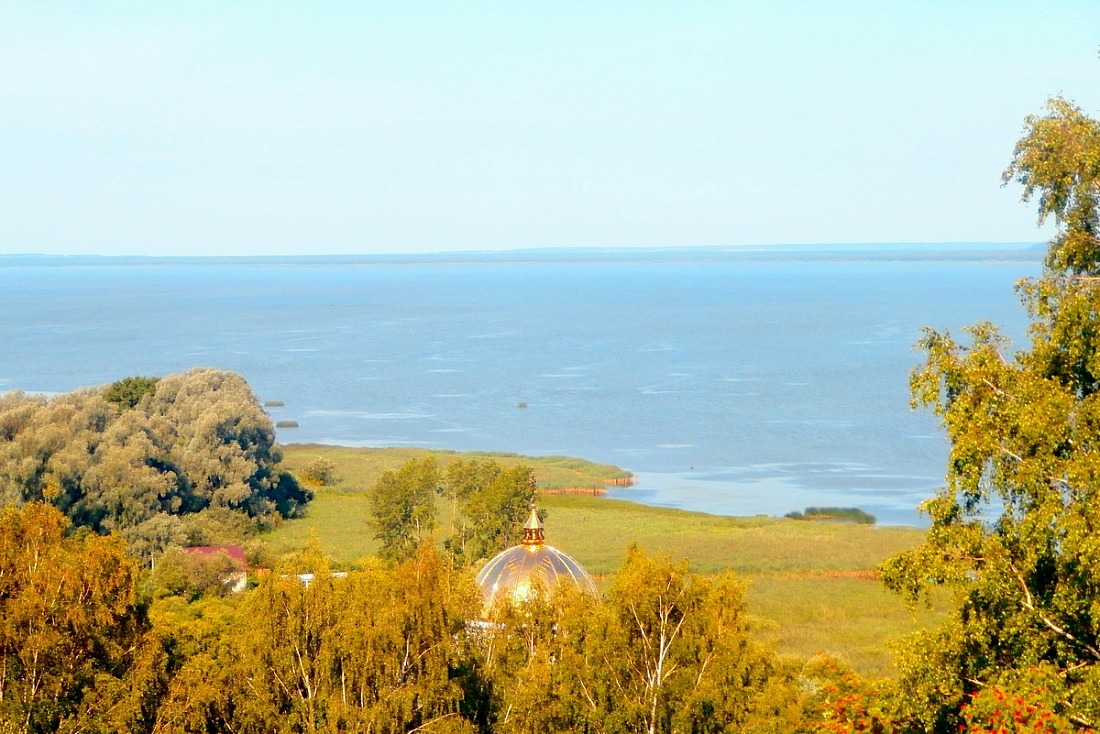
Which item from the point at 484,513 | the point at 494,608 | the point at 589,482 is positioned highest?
the point at 494,608

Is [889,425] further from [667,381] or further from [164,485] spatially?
[164,485]

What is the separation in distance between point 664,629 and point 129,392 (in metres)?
59.8

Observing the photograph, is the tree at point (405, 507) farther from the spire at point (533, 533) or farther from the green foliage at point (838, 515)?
the green foliage at point (838, 515)

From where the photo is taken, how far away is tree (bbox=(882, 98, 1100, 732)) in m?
14.4

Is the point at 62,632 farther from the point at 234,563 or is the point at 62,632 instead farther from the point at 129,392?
the point at 129,392

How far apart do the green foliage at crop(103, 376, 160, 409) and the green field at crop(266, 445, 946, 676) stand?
1239 centimetres

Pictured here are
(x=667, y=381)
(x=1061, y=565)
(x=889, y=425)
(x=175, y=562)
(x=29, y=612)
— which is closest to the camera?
(x=1061, y=565)

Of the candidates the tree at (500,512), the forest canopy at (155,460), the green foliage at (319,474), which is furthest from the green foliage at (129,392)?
the tree at (500,512)

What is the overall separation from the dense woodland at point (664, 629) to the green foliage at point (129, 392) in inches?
1722

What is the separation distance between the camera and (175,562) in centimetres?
4378

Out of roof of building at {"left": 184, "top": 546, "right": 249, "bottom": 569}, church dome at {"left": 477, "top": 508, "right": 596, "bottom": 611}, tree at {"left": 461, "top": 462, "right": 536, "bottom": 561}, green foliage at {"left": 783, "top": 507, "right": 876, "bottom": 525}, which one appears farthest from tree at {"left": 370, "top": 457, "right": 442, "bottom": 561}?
green foliage at {"left": 783, "top": 507, "right": 876, "bottom": 525}

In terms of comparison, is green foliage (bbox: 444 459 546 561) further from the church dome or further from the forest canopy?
the forest canopy

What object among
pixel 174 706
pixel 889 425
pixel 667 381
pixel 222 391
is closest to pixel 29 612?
pixel 174 706

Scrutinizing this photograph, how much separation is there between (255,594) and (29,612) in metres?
3.48
